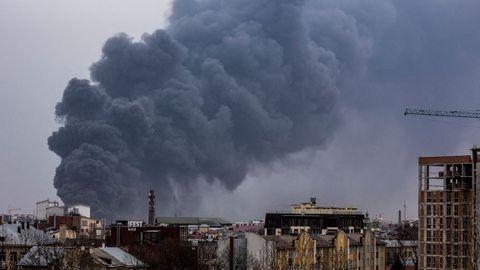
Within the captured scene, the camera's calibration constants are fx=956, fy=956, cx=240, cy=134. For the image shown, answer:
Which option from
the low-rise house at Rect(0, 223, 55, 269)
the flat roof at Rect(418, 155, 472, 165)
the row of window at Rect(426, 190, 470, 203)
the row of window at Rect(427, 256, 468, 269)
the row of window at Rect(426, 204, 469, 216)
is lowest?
the row of window at Rect(427, 256, 468, 269)

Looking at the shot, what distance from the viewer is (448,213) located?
62.0m

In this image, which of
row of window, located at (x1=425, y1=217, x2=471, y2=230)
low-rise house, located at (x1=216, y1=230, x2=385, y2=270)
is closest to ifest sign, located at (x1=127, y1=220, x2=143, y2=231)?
low-rise house, located at (x1=216, y1=230, x2=385, y2=270)

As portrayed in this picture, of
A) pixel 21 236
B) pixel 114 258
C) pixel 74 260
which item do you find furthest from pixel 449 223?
pixel 74 260

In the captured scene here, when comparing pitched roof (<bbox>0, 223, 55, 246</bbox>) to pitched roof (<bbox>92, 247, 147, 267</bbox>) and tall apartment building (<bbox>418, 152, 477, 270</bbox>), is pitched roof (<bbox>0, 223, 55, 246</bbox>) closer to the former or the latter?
pitched roof (<bbox>92, 247, 147, 267</bbox>)

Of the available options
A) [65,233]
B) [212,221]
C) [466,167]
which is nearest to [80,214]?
[65,233]

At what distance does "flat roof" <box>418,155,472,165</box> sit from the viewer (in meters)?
62.2

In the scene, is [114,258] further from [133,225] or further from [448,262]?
[133,225]

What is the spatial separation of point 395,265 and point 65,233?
23.9 m

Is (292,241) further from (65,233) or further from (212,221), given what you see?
(212,221)

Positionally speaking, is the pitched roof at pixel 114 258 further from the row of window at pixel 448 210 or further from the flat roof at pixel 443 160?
the flat roof at pixel 443 160

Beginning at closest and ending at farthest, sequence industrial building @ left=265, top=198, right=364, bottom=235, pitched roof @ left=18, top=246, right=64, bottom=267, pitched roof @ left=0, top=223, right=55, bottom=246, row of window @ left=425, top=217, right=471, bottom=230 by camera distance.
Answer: pitched roof @ left=18, top=246, right=64, bottom=267 → pitched roof @ left=0, top=223, right=55, bottom=246 → row of window @ left=425, top=217, right=471, bottom=230 → industrial building @ left=265, top=198, right=364, bottom=235

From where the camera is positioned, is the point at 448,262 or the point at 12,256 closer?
the point at 12,256

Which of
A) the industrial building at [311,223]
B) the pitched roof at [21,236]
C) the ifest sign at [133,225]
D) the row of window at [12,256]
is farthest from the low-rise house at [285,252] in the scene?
the industrial building at [311,223]

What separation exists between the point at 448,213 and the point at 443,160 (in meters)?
3.62
